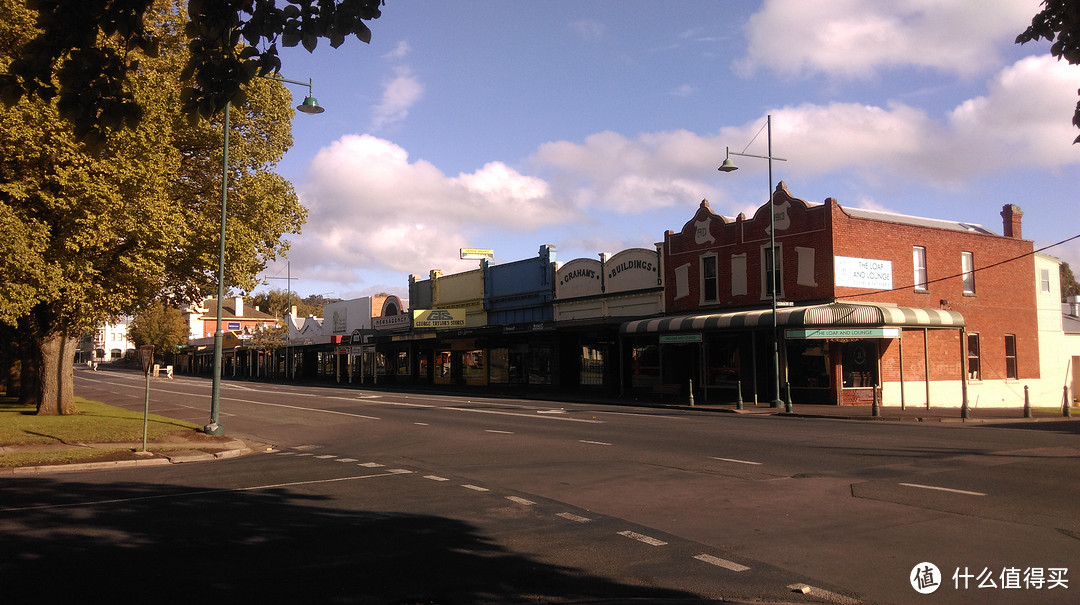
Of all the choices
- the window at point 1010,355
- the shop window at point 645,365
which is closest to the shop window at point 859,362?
the shop window at point 645,365

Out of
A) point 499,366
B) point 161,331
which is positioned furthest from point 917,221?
point 161,331

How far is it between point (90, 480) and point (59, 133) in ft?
29.5

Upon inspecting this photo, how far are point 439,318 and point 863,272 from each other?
95.0ft

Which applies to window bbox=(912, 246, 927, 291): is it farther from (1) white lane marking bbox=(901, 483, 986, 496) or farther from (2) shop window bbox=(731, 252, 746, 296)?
(1) white lane marking bbox=(901, 483, 986, 496)

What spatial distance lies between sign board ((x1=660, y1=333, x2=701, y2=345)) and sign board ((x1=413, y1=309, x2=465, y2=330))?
20754 millimetres

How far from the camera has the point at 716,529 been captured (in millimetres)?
8352

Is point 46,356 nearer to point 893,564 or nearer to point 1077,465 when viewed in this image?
point 893,564

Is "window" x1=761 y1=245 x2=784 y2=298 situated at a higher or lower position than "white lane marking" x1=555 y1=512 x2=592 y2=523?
higher

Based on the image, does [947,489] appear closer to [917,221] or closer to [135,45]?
[135,45]

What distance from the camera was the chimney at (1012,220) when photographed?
37062 mm

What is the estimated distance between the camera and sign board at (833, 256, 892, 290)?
29.7m

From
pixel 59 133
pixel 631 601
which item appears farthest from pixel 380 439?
pixel 631 601

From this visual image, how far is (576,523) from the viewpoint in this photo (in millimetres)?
8719

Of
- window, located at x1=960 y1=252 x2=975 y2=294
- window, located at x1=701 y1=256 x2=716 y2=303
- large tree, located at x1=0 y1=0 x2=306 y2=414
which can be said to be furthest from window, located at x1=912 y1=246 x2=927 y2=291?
large tree, located at x1=0 y1=0 x2=306 y2=414
